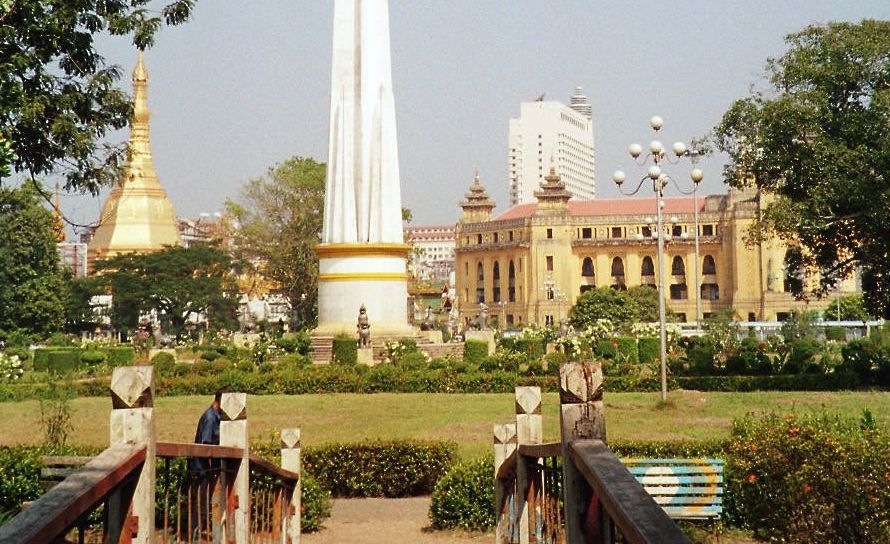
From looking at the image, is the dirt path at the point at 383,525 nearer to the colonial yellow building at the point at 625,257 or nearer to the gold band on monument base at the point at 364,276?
the gold band on monument base at the point at 364,276

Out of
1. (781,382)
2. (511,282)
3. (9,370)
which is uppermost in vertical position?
(511,282)

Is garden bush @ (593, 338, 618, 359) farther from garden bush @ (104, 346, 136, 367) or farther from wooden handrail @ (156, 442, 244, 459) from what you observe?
wooden handrail @ (156, 442, 244, 459)

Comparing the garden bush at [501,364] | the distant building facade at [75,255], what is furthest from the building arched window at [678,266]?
the garden bush at [501,364]

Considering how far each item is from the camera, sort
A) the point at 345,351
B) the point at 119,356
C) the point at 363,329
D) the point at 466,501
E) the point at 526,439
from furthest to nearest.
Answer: the point at 119,356 < the point at 363,329 < the point at 345,351 < the point at 466,501 < the point at 526,439

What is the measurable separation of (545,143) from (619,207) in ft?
266

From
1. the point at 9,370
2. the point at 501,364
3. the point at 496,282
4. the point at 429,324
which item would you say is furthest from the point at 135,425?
the point at 496,282

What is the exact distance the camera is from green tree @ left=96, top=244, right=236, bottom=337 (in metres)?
55.4

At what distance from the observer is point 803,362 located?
26062 millimetres

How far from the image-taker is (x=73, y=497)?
322 cm

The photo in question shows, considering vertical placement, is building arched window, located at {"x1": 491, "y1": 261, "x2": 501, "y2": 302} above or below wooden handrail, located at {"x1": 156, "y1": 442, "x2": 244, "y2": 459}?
above

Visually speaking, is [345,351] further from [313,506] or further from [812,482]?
[812,482]

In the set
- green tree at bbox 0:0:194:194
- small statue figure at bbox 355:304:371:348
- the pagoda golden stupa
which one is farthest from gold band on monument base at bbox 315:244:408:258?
the pagoda golden stupa

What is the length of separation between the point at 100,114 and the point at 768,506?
327 inches

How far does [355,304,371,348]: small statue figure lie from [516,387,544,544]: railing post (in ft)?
75.0
